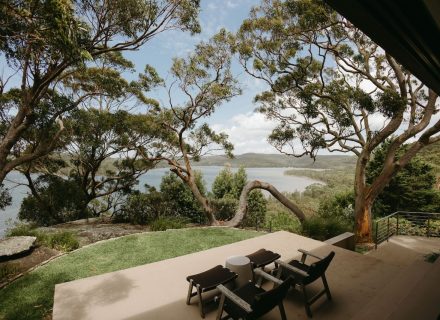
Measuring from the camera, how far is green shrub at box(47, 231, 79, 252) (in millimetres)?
7859

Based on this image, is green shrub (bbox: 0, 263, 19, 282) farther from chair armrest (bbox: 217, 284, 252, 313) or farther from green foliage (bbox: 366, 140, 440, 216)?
green foliage (bbox: 366, 140, 440, 216)

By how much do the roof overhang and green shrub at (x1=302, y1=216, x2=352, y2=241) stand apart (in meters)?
8.16

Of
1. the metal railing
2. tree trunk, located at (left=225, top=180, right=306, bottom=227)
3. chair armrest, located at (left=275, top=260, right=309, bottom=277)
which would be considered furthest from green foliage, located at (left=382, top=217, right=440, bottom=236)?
chair armrest, located at (left=275, top=260, right=309, bottom=277)

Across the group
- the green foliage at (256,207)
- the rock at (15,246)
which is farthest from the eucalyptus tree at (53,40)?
the green foliage at (256,207)

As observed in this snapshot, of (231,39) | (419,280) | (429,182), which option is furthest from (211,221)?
(429,182)

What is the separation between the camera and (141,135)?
47.2 feet

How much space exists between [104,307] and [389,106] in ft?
27.9

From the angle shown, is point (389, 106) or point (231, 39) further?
point (231, 39)

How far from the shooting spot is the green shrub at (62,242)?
7859 mm

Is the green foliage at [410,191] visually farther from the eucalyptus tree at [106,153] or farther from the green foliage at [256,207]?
the eucalyptus tree at [106,153]

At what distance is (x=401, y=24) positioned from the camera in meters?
1.17

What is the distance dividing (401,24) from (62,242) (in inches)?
364

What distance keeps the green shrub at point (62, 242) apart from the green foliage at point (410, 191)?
1581 cm

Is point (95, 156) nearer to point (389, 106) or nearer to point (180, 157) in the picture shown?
point (180, 157)
